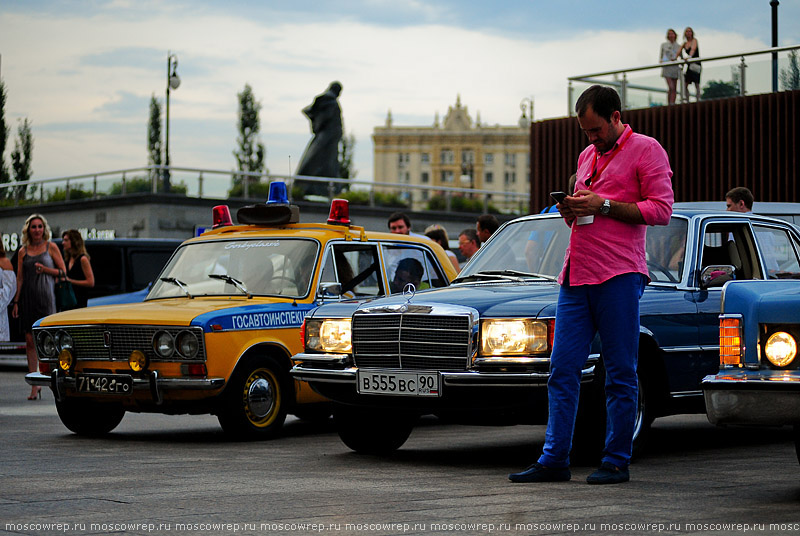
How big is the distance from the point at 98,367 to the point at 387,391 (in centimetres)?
299

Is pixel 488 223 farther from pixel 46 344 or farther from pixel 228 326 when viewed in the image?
pixel 46 344

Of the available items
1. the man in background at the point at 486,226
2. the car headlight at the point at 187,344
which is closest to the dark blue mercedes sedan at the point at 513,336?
the car headlight at the point at 187,344

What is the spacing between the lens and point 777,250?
969 cm

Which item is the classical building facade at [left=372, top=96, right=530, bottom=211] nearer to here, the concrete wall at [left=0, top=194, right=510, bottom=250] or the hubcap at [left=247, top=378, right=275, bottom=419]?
the concrete wall at [left=0, top=194, right=510, bottom=250]

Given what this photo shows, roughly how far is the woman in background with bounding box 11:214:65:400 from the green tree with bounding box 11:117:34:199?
150 feet

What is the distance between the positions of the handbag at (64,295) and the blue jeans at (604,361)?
865cm

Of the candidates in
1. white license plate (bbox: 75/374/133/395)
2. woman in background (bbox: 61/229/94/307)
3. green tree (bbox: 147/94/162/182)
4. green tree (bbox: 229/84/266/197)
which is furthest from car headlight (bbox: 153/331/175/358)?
green tree (bbox: 147/94/162/182)

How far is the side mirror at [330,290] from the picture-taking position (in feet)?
33.9

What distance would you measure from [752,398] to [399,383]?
100 inches

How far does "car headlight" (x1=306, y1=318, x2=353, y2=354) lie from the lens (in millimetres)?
8664

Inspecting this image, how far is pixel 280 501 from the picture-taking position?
6.47 meters

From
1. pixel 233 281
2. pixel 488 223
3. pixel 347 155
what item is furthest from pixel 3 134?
pixel 233 281

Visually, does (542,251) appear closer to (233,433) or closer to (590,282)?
(590,282)

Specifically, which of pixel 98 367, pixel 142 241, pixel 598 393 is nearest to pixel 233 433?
pixel 98 367
